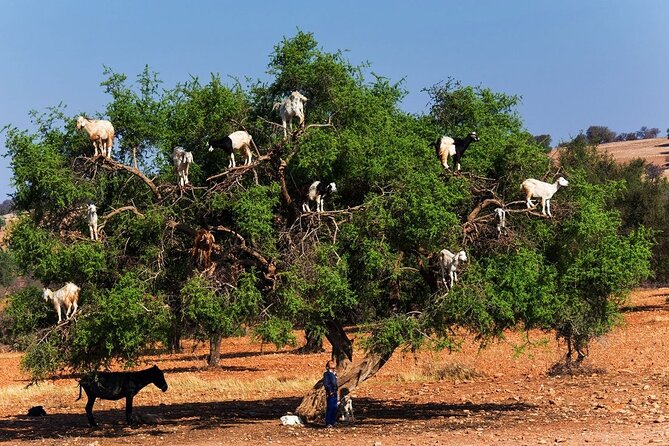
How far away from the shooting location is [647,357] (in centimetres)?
3231

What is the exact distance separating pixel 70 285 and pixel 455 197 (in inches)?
290

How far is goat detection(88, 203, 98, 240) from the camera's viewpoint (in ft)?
64.3

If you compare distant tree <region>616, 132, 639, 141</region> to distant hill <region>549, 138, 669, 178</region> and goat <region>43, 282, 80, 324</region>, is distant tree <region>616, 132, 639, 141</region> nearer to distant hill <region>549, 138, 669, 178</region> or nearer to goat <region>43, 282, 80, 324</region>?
distant hill <region>549, 138, 669, 178</region>

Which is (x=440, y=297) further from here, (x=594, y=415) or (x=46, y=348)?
(x=46, y=348)

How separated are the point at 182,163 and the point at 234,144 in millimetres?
1052

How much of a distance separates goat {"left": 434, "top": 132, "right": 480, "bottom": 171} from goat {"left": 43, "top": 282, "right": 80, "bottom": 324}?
24.4ft

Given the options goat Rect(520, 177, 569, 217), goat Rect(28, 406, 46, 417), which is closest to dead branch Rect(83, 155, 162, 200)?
goat Rect(520, 177, 569, 217)

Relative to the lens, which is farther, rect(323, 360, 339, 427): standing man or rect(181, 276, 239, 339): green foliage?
rect(323, 360, 339, 427): standing man

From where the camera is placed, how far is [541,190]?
20.2 meters

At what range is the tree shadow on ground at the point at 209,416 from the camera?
2250 centimetres

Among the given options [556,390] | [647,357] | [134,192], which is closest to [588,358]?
[647,357]

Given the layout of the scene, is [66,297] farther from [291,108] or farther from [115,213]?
[291,108]

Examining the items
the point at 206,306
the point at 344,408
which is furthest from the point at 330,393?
the point at 206,306

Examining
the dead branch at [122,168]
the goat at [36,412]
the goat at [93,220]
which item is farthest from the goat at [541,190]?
the goat at [36,412]
